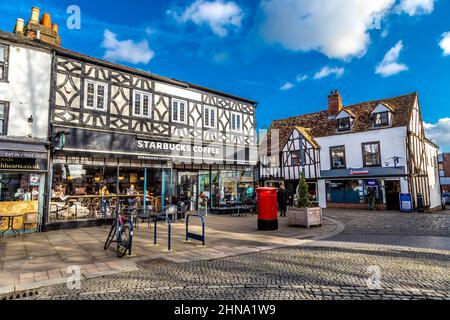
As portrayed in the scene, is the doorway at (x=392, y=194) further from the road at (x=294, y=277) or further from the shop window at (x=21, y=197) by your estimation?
the shop window at (x=21, y=197)

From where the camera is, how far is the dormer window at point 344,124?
2328 cm

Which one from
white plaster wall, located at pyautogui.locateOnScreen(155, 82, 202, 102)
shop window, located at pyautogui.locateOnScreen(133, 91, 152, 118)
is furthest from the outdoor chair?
white plaster wall, located at pyautogui.locateOnScreen(155, 82, 202, 102)

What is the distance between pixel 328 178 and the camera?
77.7 feet

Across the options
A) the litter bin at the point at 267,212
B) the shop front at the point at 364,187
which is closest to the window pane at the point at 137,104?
the litter bin at the point at 267,212

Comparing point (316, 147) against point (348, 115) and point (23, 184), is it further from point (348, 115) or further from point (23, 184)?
point (23, 184)

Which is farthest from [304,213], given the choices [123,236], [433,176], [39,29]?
[433,176]

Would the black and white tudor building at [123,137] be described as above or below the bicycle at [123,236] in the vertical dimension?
above

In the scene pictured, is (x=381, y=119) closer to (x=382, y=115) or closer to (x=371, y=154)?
(x=382, y=115)

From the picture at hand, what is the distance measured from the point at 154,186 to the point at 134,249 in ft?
21.9

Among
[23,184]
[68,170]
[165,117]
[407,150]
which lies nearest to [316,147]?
[407,150]

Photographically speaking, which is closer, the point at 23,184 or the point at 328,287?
the point at 328,287

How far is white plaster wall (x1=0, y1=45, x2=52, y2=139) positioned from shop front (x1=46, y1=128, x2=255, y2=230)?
3.23 ft

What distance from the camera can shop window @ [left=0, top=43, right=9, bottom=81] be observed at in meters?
10.4

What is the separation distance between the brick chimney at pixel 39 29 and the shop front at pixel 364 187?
20520mm
